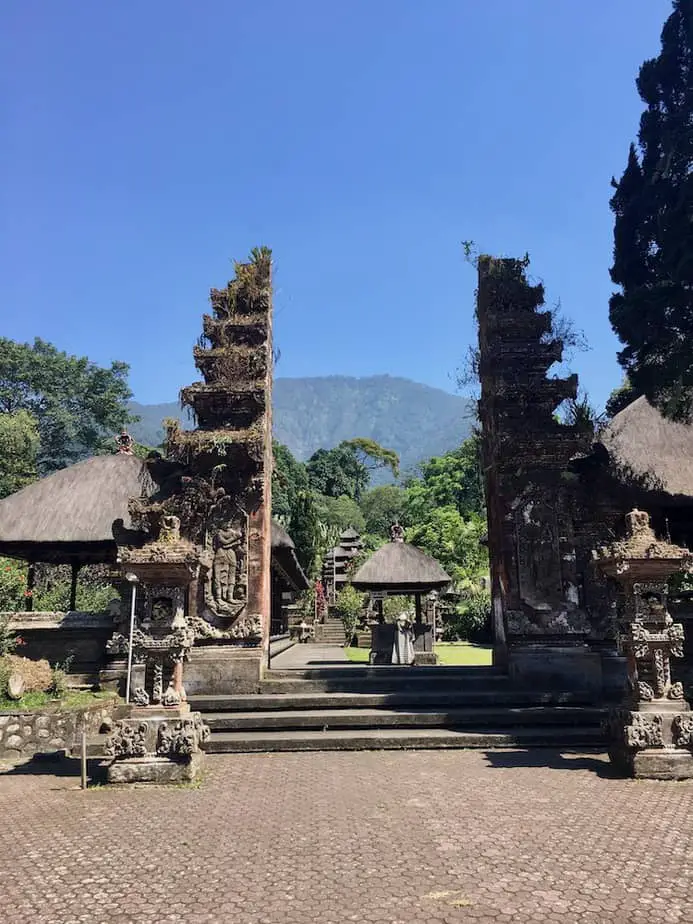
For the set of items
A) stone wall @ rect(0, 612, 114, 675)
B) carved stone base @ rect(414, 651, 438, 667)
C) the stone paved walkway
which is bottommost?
carved stone base @ rect(414, 651, 438, 667)

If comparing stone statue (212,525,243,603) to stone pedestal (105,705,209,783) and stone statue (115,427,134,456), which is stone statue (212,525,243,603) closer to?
stone pedestal (105,705,209,783)

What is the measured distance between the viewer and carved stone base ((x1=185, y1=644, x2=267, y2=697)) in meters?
10.2

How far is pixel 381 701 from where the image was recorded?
9.52 meters

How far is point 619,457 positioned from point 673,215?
4.44 m

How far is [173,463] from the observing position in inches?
453

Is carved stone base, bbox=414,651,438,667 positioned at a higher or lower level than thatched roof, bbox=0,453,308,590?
lower

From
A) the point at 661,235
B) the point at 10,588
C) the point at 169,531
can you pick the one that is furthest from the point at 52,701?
the point at 661,235

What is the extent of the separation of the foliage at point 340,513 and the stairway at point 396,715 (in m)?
52.0

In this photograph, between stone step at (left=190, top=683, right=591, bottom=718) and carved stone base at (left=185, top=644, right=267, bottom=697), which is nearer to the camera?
stone step at (left=190, top=683, right=591, bottom=718)

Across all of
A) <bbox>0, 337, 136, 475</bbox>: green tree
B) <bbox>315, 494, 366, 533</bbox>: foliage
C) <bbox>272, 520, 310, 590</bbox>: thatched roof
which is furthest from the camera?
<bbox>315, 494, 366, 533</bbox>: foliage

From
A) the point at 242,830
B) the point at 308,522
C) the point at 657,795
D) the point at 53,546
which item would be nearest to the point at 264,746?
the point at 242,830

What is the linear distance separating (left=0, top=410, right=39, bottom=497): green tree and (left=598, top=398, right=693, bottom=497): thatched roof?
30.6m

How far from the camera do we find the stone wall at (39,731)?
8609 millimetres

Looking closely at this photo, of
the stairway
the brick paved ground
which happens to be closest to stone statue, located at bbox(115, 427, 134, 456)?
the stairway
